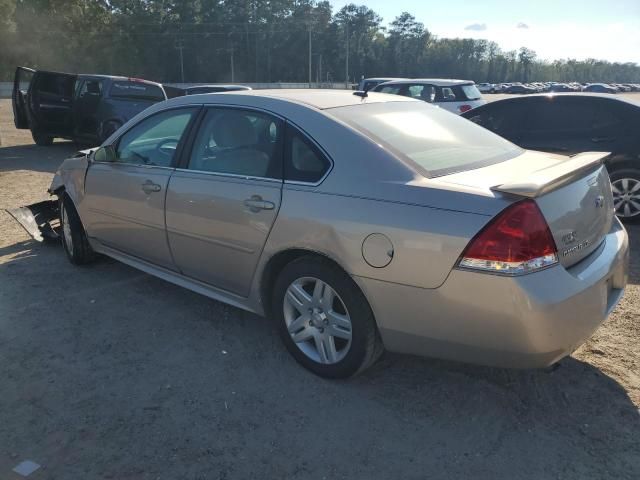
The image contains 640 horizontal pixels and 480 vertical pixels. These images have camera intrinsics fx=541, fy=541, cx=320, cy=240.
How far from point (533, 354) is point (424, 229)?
0.75 m

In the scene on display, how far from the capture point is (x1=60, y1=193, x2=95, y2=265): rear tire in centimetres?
487

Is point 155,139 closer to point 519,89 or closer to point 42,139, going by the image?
point 42,139

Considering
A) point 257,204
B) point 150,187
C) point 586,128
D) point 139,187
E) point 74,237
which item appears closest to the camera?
point 257,204

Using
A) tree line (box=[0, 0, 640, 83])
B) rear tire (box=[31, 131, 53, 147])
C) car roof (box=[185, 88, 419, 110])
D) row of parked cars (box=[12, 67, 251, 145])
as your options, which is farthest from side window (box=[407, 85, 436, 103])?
tree line (box=[0, 0, 640, 83])

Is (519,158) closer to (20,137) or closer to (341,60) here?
(20,137)

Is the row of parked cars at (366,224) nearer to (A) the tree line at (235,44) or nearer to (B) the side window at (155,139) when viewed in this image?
(B) the side window at (155,139)

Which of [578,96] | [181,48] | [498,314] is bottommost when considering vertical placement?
[498,314]

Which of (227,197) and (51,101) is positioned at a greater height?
(51,101)

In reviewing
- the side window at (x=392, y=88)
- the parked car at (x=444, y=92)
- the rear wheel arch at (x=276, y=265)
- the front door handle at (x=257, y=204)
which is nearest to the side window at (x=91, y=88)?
the parked car at (x=444, y=92)

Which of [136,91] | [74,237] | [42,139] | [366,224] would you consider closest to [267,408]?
[366,224]

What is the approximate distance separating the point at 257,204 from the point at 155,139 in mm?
1404

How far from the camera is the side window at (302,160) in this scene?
2.98m

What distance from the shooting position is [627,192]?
242 inches

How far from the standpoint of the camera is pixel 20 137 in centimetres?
1677
